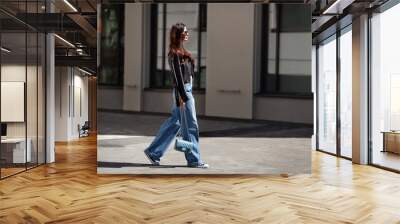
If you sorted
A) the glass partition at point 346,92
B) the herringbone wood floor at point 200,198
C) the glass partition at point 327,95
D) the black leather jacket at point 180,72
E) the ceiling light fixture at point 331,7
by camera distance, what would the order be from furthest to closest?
the glass partition at point 327,95 < the glass partition at point 346,92 < the black leather jacket at point 180,72 < the ceiling light fixture at point 331,7 < the herringbone wood floor at point 200,198

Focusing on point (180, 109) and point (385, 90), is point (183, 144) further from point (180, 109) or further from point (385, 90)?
point (385, 90)

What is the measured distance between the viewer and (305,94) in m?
6.30

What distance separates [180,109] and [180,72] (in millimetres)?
552

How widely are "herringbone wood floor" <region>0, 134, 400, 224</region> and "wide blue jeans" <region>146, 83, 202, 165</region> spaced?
369mm

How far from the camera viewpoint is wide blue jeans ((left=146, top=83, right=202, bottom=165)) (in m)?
6.24

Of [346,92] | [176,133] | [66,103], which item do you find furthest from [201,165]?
[66,103]

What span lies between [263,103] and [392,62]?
2436 mm

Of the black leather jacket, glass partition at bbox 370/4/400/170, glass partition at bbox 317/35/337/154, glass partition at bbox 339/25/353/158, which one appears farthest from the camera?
glass partition at bbox 317/35/337/154

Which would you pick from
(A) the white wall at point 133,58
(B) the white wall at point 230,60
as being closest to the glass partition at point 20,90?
(A) the white wall at point 133,58

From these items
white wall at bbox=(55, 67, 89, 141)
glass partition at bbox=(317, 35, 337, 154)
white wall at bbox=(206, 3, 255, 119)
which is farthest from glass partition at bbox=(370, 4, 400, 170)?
white wall at bbox=(55, 67, 89, 141)

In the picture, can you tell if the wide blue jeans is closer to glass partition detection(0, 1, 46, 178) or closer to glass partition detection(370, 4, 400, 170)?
glass partition detection(0, 1, 46, 178)

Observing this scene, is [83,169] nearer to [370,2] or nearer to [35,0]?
[35,0]

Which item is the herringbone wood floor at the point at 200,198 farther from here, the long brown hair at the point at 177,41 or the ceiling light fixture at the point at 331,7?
the ceiling light fixture at the point at 331,7

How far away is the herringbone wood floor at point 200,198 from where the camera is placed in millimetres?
3994
